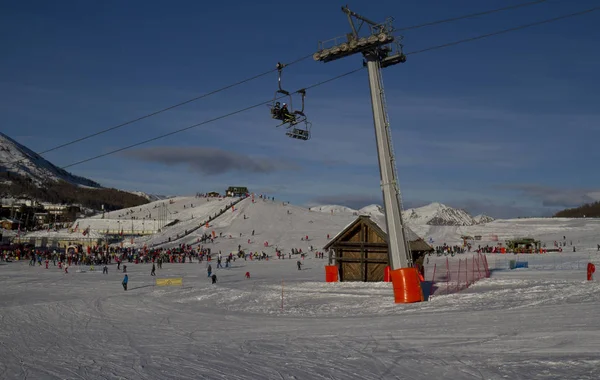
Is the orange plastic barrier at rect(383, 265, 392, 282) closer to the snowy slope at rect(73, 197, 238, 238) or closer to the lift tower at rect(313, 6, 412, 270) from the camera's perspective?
the lift tower at rect(313, 6, 412, 270)

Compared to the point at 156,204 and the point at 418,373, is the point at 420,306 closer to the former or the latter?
the point at 418,373

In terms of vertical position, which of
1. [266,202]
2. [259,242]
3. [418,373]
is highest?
[266,202]

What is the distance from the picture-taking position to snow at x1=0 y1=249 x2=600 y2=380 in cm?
1048

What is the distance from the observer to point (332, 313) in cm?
1961

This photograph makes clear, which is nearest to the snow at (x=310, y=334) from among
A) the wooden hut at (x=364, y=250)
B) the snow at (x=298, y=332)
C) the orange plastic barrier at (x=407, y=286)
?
the snow at (x=298, y=332)

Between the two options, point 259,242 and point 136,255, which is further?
point 259,242

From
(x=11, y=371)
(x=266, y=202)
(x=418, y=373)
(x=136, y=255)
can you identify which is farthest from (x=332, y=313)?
(x=266, y=202)

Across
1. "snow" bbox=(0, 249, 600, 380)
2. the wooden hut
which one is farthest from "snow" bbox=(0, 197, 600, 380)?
→ the wooden hut

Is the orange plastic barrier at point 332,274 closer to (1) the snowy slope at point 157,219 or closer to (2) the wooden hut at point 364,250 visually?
(2) the wooden hut at point 364,250

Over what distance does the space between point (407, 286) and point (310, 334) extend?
579cm

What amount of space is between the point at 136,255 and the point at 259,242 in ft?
58.5

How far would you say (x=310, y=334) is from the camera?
48.8ft

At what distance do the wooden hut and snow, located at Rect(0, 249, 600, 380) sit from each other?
2.16 metres

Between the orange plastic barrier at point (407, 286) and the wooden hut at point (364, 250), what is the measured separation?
28.1 feet
